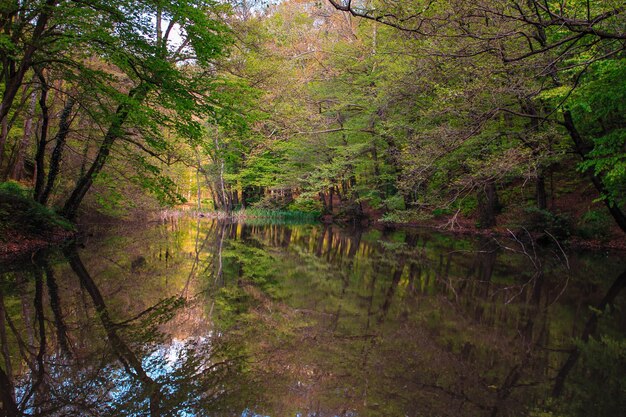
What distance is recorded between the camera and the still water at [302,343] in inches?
121

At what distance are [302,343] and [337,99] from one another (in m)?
18.3

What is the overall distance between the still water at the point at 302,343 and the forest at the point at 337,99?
3110mm

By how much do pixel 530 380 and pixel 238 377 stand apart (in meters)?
2.52

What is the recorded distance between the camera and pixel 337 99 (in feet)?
69.5

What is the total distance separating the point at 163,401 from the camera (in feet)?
9.72

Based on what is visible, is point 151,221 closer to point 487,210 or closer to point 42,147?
point 42,147

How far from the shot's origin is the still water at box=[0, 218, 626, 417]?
307 centimetres

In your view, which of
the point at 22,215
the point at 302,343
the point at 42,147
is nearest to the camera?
the point at 302,343

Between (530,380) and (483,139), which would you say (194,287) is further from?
(483,139)

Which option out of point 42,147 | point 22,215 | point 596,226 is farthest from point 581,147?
point 42,147

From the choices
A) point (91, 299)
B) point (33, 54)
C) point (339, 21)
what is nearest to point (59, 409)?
point (91, 299)

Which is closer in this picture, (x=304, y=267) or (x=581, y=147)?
(x=304, y=267)

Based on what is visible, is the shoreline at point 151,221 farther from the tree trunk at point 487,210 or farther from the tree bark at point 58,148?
the tree bark at point 58,148

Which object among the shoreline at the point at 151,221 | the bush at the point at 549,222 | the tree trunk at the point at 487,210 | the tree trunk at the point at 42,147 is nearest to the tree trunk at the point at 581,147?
the shoreline at the point at 151,221
